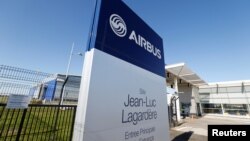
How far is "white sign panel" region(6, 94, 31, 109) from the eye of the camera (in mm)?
1979

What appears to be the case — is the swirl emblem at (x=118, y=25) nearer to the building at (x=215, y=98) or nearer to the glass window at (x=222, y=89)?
the building at (x=215, y=98)

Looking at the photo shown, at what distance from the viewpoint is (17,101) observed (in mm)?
2078

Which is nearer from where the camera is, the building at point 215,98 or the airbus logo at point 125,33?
the airbus logo at point 125,33

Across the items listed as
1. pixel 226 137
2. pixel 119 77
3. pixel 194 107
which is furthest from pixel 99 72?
pixel 194 107

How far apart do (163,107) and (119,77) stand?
193 cm

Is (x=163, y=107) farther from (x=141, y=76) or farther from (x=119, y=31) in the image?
(x=119, y=31)

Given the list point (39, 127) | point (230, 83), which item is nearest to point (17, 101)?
point (39, 127)

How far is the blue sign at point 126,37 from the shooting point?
84.5 inches

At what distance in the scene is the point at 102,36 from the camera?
82.7 inches

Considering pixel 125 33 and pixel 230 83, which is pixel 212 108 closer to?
pixel 230 83

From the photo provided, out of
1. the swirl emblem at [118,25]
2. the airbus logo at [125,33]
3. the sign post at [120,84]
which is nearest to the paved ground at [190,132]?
the sign post at [120,84]

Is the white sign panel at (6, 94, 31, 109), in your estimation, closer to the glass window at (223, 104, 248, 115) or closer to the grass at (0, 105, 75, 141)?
the grass at (0, 105, 75, 141)

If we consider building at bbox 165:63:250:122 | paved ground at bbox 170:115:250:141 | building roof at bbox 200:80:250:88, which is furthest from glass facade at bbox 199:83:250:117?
paved ground at bbox 170:115:250:141

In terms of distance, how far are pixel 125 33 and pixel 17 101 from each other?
7.23 feet
